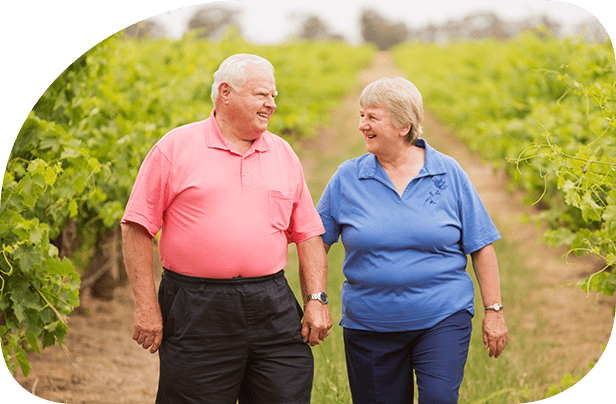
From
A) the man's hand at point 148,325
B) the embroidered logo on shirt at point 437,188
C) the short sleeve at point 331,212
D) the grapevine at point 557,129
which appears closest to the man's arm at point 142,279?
the man's hand at point 148,325

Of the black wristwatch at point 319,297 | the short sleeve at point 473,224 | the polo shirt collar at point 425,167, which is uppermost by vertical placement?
the polo shirt collar at point 425,167

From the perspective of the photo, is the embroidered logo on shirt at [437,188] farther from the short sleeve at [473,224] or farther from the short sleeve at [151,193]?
the short sleeve at [151,193]

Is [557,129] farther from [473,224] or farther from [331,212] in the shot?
[331,212]

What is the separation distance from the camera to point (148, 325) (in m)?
2.37

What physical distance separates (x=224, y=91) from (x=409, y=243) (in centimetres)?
101

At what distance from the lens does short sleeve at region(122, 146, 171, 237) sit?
2.31 m

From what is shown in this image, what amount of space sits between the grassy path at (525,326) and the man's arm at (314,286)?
2.69 ft

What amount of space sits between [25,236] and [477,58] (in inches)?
682

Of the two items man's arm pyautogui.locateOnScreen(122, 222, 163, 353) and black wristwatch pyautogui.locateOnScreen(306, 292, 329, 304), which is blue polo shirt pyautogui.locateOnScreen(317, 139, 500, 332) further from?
man's arm pyautogui.locateOnScreen(122, 222, 163, 353)

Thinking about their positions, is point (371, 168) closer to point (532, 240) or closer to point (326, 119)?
point (532, 240)


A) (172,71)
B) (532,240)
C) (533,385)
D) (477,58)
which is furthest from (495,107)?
(477,58)

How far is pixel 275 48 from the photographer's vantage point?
14.0 meters

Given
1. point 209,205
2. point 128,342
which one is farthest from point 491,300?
point 128,342

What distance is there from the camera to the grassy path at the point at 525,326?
143 inches
